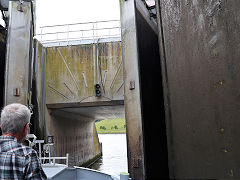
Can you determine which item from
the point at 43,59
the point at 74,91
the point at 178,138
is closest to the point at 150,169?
the point at 178,138

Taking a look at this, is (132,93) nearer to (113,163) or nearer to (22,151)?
(22,151)

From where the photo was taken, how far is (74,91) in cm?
962

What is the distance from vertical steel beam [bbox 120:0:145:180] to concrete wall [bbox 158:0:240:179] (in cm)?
223

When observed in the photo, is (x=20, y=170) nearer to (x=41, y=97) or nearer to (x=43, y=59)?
(x=41, y=97)

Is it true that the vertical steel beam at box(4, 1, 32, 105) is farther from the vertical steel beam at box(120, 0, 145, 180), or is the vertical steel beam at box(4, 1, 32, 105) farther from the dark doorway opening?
the dark doorway opening

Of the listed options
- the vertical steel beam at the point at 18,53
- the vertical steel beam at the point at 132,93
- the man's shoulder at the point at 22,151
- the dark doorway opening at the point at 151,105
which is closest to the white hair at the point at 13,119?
the man's shoulder at the point at 22,151

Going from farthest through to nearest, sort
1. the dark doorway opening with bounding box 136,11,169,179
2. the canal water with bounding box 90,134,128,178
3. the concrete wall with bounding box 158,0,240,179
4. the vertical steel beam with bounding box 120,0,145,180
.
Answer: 1. the canal water with bounding box 90,134,128,178
2. the dark doorway opening with bounding box 136,11,169,179
3. the vertical steel beam with bounding box 120,0,145,180
4. the concrete wall with bounding box 158,0,240,179

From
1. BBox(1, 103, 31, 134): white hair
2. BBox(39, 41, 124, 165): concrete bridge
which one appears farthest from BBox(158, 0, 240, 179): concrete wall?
BBox(39, 41, 124, 165): concrete bridge

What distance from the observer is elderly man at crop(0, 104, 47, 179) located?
56.6 inches

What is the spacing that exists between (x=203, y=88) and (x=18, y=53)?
608 cm

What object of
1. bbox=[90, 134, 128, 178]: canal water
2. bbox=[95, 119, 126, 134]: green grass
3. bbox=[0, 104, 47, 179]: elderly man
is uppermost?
bbox=[0, 104, 47, 179]: elderly man

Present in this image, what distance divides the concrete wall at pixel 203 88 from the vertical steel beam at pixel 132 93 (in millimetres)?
2229

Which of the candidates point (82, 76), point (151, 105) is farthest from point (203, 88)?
point (82, 76)

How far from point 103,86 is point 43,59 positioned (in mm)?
2907
